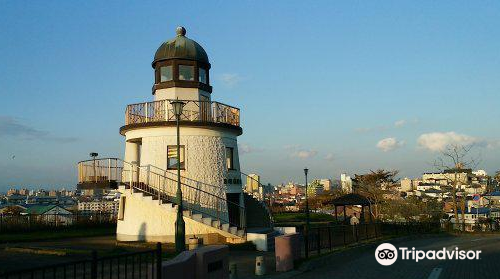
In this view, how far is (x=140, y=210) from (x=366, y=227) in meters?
11.7

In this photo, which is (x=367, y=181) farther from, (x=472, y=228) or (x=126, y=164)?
(x=126, y=164)

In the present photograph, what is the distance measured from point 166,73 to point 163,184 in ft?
20.0

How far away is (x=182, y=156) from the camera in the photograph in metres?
22.7

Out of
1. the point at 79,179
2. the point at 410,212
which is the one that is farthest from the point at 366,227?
the point at 410,212

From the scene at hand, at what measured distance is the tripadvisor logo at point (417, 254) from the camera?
706 inches

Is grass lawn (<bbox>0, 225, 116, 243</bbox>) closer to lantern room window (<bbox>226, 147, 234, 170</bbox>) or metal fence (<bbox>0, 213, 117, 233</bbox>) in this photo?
metal fence (<bbox>0, 213, 117, 233</bbox>)

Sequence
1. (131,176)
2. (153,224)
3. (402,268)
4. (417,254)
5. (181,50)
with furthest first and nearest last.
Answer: (181,50), (131,176), (153,224), (417,254), (402,268)

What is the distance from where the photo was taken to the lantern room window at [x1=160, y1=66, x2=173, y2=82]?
24.1m

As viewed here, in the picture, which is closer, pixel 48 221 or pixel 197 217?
pixel 197 217

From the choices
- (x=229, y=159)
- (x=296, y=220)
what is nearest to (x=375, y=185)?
(x=296, y=220)

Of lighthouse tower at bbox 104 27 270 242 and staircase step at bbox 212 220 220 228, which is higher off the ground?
lighthouse tower at bbox 104 27 270 242

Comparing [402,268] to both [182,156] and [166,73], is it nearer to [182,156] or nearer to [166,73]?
[182,156]

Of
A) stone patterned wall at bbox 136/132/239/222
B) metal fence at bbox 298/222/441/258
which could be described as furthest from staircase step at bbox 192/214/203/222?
metal fence at bbox 298/222/441/258

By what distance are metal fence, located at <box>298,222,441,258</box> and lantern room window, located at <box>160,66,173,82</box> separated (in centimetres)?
1067
